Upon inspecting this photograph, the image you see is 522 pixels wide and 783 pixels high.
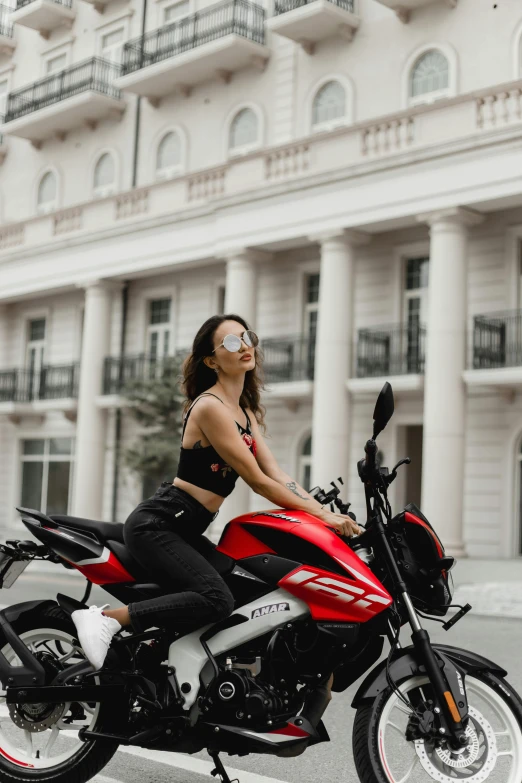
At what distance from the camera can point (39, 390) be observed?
30062 mm

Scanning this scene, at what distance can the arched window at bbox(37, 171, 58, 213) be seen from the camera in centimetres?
3244

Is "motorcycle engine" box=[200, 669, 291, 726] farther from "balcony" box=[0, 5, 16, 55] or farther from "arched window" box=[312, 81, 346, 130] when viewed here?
"balcony" box=[0, 5, 16, 55]

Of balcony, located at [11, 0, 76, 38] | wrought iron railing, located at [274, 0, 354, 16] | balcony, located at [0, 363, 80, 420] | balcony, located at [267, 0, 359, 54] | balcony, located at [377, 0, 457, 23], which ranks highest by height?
balcony, located at [11, 0, 76, 38]

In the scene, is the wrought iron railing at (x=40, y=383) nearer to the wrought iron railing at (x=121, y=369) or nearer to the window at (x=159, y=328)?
the wrought iron railing at (x=121, y=369)

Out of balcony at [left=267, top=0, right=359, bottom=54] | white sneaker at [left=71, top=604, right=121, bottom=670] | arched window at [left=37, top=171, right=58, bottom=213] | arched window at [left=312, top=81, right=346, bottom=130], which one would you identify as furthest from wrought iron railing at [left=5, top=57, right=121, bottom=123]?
white sneaker at [left=71, top=604, right=121, bottom=670]

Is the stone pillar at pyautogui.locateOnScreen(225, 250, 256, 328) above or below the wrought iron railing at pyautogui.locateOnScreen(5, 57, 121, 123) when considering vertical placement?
below

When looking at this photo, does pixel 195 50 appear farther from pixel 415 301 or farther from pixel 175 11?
pixel 415 301

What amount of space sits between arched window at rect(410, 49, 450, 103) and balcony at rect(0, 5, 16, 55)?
1750 cm

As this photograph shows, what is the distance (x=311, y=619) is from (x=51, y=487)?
27.8 meters

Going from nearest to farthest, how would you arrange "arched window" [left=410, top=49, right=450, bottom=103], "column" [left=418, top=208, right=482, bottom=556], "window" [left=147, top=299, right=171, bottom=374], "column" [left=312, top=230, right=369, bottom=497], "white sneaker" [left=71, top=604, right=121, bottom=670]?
1. "white sneaker" [left=71, top=604, right=121, bottom=670]
2. "column" [left=418, top=208, right=482, bottom=556]
3. "column" [left=312, top=230, right=369, bottom=497]
4. "arched window" [left=410, top=49, right=450, bottom=103]
5. "window" [left=147, top=299, right=171, bottom=374]

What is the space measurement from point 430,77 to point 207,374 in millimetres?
19361

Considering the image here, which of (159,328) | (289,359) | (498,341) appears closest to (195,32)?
(159,328)

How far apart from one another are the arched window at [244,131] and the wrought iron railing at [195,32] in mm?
1845

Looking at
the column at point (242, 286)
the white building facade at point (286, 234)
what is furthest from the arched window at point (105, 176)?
the column at point (242, 286)
